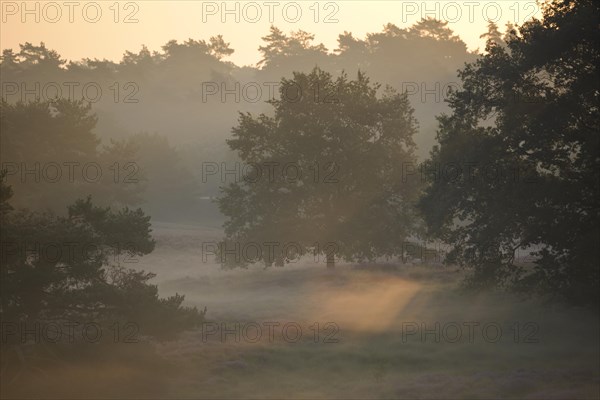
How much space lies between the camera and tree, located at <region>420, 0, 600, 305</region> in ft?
99.8

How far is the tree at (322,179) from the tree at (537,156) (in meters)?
15.1

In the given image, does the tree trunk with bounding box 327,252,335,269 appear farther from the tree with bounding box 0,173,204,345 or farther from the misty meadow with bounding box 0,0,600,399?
the tree with bounding box 0,173,204,345

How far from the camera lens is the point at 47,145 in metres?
58.9

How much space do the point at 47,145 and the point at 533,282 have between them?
4077 cm

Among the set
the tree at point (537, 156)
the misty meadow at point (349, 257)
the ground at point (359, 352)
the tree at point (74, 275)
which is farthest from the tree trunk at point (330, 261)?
the tree at point (74, 275)

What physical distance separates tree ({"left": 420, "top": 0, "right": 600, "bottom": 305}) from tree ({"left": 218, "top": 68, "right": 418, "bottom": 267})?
1507 cm

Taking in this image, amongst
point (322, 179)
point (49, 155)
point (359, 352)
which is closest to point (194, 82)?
point (49, 155)

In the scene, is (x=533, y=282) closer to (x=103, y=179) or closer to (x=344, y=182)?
(x=344, y=182)

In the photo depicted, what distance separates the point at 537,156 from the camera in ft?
108

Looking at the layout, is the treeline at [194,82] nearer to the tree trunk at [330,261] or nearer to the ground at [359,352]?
the tree trunk at [330,261]

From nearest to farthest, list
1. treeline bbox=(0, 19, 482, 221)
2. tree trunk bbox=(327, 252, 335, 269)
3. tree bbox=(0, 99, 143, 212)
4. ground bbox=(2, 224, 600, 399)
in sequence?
ground bbox=(2, 224, 600, 399) → tree bbox=(0, 99, 143, 212) → tree trunk bbox=(327, 252, 335, 269) → treeline bbox=(0, 19, 482, 221)

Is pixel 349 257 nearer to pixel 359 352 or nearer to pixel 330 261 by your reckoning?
pixel 330 261

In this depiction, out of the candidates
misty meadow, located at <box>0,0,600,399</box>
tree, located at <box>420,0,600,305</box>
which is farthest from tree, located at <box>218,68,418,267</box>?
tree, located at <box>420,0,600,305</box>

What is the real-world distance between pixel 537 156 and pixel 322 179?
21.5 metres
